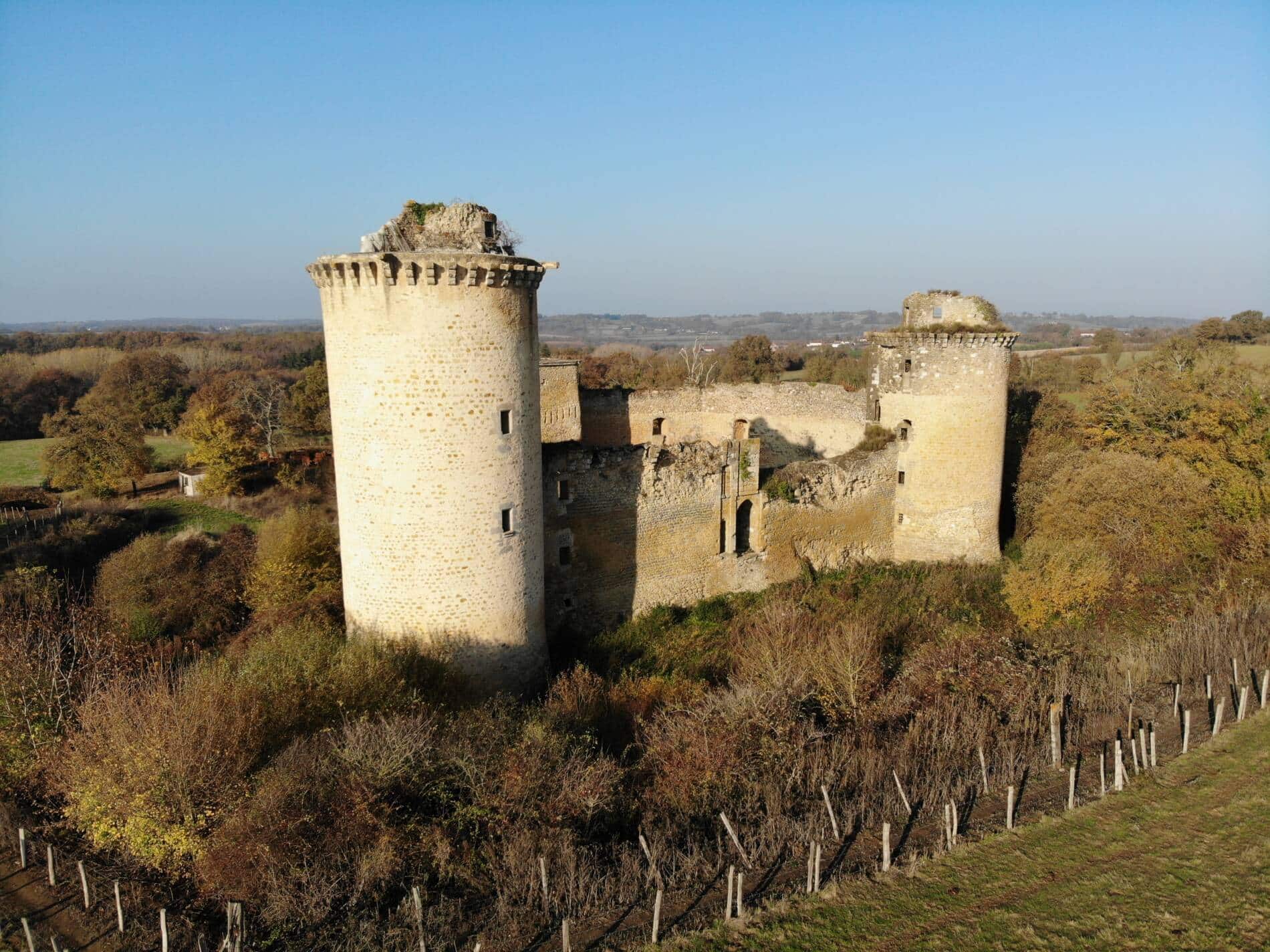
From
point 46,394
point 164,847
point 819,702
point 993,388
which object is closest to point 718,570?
point 819,702

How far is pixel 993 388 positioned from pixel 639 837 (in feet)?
45.1

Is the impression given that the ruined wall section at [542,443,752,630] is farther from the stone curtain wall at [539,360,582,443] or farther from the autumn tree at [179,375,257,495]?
the autumn tree at [179,375,257,495]

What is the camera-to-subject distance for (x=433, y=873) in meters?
8.91

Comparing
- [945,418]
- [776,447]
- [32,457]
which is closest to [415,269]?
[945,418]

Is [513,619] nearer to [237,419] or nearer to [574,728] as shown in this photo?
[574,728]

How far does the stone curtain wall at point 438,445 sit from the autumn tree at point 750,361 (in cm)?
4172

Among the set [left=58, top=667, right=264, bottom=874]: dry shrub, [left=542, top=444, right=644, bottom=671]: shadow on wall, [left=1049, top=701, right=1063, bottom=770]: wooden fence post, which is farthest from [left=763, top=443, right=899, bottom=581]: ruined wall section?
[left=58, top=667, right=264, bottom=874]: dry shrub

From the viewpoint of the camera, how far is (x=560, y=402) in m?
23.8

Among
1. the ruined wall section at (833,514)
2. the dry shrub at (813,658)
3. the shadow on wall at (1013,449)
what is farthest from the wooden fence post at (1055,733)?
the shadow on wall at (1013,449)

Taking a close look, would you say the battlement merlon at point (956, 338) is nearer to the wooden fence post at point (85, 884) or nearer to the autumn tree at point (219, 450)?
the wooden fence post at point (85, 884)

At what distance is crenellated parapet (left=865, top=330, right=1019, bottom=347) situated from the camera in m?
18.0

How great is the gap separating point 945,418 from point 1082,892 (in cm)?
1149

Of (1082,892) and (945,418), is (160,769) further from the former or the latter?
(945,418)

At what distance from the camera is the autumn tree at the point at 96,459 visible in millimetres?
31375
